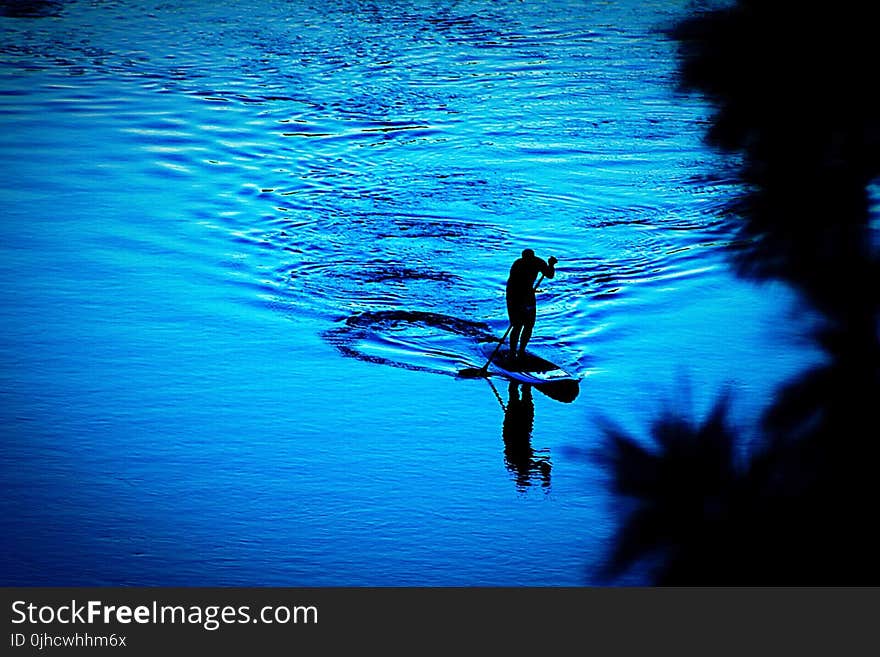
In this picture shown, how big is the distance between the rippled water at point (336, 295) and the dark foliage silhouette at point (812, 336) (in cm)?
22

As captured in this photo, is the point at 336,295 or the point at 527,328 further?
the point at 336,295

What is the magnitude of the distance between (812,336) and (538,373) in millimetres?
8923

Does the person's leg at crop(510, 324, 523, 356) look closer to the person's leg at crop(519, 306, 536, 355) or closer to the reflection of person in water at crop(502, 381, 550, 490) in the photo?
the person's leg at crop(519, 306, 536, 355)

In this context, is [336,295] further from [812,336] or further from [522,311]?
[812,336]

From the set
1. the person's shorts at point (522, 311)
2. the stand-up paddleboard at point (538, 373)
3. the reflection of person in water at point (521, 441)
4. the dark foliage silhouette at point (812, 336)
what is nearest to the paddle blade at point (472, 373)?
the stand-up paddleboard at point (538, 373)

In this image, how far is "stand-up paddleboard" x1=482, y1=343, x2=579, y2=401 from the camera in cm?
1292

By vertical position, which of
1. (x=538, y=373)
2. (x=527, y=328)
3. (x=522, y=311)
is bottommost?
(x=538, y=373)

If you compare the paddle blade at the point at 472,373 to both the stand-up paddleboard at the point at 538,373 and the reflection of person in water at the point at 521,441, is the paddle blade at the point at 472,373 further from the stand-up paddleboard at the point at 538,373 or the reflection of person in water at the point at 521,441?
the reflection of person in water at the point at 521,441

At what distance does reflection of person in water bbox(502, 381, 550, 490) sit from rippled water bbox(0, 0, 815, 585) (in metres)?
0.05

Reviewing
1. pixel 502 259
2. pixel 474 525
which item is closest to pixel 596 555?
pixel 474 525

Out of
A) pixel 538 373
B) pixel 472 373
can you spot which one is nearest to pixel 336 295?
pixel 472 373

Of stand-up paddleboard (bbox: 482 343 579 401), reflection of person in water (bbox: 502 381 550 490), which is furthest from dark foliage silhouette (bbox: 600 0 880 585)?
stand-up paddleboard (bbox: 482 343 579 401)

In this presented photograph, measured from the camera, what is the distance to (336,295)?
16.5 m

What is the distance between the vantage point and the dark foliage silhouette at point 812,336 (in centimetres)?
382
